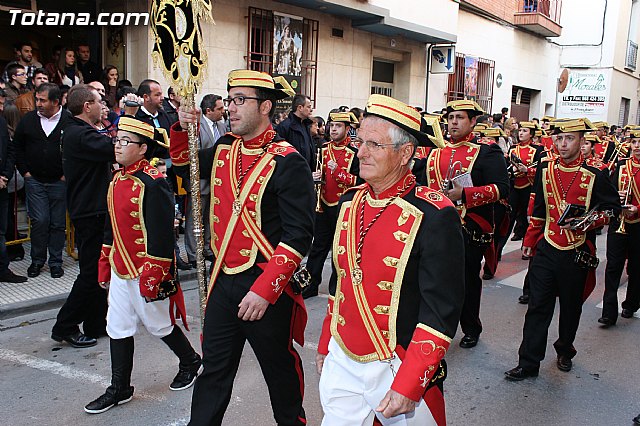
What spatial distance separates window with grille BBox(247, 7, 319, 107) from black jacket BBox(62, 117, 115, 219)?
23.6ft

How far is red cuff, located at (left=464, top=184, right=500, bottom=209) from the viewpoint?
17.6 feet

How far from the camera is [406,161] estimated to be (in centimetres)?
270

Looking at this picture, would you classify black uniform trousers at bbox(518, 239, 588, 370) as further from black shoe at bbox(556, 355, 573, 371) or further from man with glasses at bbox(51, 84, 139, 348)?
man with glasses at bbox(51, 84, 139, 348)

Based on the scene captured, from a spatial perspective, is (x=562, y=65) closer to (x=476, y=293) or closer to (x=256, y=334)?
(x=476, y=293)

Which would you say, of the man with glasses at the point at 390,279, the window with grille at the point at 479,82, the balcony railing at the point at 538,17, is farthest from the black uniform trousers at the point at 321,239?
the balcony railing at the point at 538,17

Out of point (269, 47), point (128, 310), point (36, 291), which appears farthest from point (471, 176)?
point (269, 47)

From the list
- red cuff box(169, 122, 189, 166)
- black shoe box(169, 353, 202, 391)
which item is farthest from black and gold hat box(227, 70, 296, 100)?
black shoe box(169, 353, 202, 391)

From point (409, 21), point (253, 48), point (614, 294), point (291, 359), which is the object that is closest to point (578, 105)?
point (409, 21)

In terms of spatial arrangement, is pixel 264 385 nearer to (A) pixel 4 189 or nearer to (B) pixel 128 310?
(B) pixel 128 310

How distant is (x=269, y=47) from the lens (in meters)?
12.8

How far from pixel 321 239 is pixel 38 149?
3.57 metres

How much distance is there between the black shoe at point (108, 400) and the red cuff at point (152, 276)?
799 mm

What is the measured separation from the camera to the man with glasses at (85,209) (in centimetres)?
533

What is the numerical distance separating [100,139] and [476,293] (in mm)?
3782
